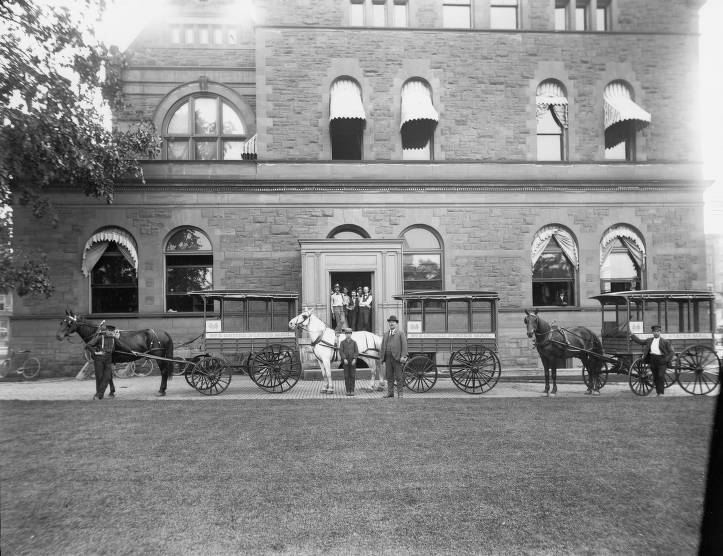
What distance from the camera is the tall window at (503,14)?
A: 1869 cm

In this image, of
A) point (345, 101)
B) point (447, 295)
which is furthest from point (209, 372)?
point (345, 101)

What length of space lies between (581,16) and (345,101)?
10.5 meters

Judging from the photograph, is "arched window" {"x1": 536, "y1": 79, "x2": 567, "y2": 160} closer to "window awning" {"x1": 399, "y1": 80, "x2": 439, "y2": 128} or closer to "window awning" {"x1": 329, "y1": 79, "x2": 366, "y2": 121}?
"window awning" {"x1": 399, "y1": 80, "x2": 439, "y2": 128}

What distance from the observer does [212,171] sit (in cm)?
1738

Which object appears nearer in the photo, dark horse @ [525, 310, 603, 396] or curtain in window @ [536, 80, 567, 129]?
dark horse @ [525, 310, 603, 396]

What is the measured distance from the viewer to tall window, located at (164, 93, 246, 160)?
19078 millimetres

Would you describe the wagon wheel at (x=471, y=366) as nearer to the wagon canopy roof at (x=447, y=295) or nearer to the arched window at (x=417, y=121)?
the wagon canopy roof at (x=447, y=295)

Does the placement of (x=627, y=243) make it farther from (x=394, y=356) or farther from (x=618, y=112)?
(x=394, y=356)

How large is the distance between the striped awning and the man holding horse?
18.3m

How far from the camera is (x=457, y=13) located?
18547 millimetres

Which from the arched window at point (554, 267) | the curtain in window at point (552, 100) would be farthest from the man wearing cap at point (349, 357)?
the curtain in window at point (552, 100)

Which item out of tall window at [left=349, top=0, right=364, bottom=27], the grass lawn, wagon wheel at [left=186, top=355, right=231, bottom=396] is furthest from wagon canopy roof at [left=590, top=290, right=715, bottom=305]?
tall window at [left=349, top=0, right=364, bottom=27]

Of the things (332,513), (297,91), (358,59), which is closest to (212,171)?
(297,91)

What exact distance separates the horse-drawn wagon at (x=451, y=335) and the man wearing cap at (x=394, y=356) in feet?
2.44
